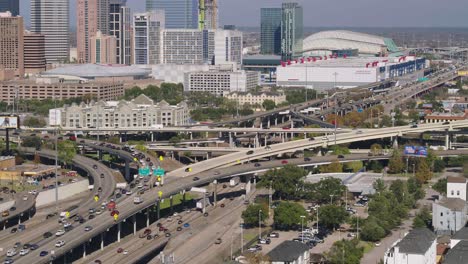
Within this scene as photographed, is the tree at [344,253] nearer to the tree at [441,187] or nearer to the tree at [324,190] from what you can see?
the tree at [324,190]

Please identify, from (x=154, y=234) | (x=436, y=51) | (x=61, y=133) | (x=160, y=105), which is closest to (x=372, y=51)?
(x=436, y=51)

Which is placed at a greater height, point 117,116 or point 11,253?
point 117,116

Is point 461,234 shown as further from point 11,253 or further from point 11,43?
point 11,43

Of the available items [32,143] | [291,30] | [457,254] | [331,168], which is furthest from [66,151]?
[291,30]

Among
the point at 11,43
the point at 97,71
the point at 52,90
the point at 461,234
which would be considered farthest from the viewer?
the point at 11,43

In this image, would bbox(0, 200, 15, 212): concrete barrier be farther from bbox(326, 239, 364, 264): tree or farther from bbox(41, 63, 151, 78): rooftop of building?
bbox(41, 63, 151, 78): rooftop of building
